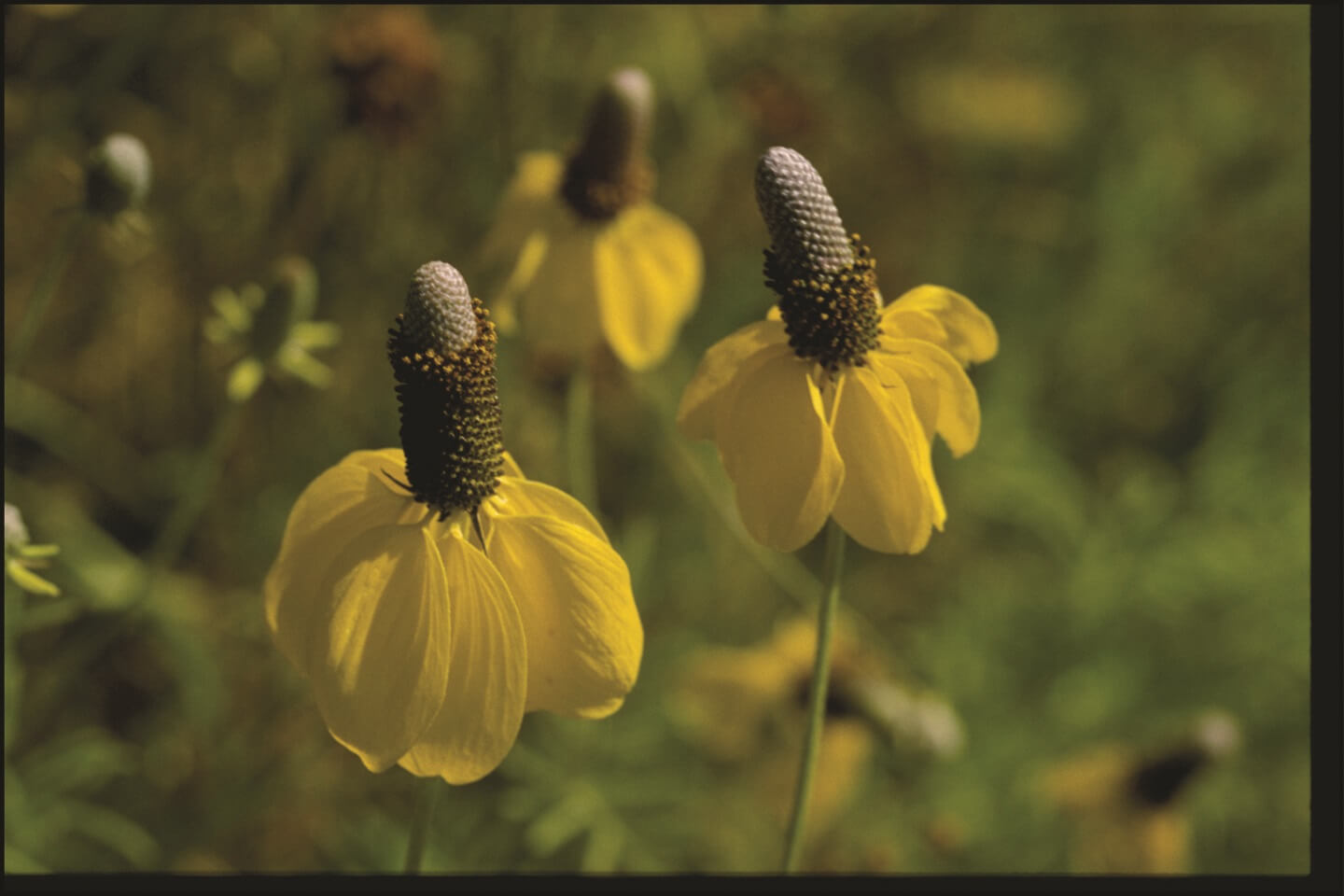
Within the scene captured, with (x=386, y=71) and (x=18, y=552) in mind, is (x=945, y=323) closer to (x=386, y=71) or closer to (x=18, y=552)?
(x=18, y=552)

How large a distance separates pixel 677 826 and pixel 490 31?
1090 millimetres

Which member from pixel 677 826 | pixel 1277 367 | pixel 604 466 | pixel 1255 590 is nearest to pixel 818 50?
pixel 604 466

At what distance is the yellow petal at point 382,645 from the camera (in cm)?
68

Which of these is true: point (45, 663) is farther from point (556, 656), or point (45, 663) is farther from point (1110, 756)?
point (1110, 756)

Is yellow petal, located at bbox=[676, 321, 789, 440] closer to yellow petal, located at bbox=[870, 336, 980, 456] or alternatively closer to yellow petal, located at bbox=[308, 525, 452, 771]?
yellow petal, located at bbox=[870, 336, 980, 456]

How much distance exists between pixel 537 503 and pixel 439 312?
0.14 m

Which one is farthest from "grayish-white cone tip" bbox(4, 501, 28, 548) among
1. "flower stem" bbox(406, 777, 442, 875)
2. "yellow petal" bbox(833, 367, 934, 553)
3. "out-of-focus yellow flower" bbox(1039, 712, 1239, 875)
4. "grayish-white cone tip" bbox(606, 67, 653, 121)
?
"out-of-focus yellow flower" bbox(1039, 712, 1239, 875)

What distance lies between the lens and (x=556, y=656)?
712 millimetres

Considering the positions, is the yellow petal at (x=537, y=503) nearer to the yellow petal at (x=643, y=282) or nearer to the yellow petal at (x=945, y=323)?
the yellow petal at (x=945, y=323)

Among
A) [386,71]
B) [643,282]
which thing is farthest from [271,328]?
[386,71]

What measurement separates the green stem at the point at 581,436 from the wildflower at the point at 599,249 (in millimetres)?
58

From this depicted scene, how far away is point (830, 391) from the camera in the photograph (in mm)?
801

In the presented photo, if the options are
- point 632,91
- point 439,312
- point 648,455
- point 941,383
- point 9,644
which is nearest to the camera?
point 439,312

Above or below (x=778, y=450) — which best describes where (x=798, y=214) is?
above
